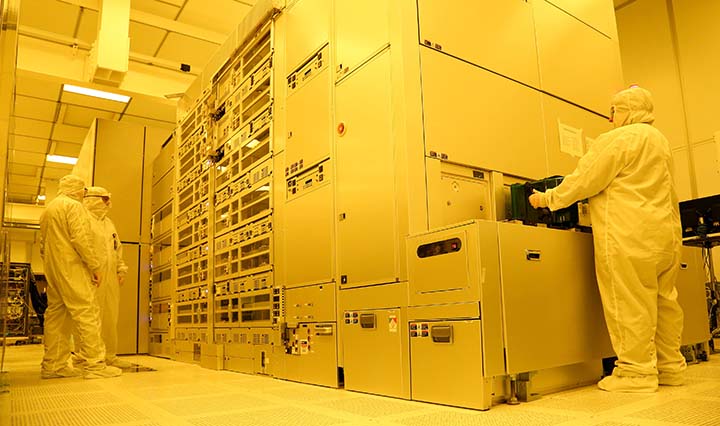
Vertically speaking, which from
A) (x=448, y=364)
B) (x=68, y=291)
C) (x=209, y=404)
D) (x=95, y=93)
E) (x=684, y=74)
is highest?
(x=95, y=93)

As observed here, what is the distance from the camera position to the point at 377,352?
3.21 m

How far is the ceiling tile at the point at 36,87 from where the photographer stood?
7.81m

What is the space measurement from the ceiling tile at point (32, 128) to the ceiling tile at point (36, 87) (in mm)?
1459

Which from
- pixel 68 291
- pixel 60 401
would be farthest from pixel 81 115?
pixel 60 401

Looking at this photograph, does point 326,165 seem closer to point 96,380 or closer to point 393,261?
point 393,261

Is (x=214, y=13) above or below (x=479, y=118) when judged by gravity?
above

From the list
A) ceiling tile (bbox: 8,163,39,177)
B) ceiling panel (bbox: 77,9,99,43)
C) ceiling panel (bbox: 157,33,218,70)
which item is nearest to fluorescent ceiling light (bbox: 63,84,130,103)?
ceiling panel (bbox: 77,9,99,43)

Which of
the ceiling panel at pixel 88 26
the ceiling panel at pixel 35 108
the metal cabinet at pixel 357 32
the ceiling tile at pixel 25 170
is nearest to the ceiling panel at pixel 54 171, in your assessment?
the ceiling tile at pixel 25 170

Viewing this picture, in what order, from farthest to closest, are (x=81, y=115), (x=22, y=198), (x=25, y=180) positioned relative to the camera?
(x=22, y=198)
(x=25, y=180)
(x=81, y=115)

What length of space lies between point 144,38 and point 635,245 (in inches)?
280

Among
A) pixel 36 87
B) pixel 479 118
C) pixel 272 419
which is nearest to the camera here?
pixel 272 419

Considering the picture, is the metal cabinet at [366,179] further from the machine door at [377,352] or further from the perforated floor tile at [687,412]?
the perforated floor tile at [687,412]

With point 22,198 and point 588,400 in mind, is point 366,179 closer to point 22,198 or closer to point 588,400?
point 588,400

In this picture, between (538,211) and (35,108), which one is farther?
(35,108)
